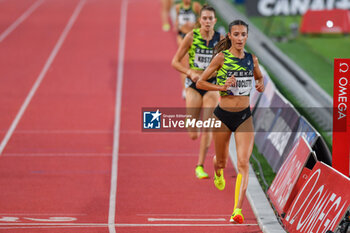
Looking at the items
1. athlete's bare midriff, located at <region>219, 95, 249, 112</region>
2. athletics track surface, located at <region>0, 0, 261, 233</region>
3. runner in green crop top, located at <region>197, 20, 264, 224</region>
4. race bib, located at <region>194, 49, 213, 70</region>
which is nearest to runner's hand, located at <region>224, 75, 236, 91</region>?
runner in green crop top, located at <region>197, 20, 264, 224</region>

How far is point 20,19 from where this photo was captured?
29.9m

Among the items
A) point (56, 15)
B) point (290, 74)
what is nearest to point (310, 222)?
point (290, 74)

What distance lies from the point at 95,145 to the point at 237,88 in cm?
522

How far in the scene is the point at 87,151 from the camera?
12.9 meters

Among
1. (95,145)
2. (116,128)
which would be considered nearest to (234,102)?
(95,145)

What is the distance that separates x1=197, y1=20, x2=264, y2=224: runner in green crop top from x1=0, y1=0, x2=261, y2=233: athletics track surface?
80 cm

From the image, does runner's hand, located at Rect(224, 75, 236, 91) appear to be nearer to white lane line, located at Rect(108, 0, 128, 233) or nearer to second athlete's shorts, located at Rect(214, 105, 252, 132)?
second athlete's shorts, located at Rect(214, 105, 252, 132)

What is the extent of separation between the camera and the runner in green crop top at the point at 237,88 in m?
8.47

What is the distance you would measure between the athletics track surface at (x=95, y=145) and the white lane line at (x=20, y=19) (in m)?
0.26

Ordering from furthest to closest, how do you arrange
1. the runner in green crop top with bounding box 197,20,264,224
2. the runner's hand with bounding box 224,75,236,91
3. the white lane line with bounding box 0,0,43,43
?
the white lane line with bounding box 0,0,43,43
the runner in green crop top with bounding box 197,20,264,224
the runner's hand with bounding box 224,75,236,91

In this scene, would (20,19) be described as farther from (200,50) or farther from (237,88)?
(237,88)

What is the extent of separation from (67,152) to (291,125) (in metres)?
3.85

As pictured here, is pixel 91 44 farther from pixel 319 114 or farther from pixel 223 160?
pixel 223 160

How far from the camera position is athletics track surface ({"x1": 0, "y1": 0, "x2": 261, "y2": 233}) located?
9.55 m
